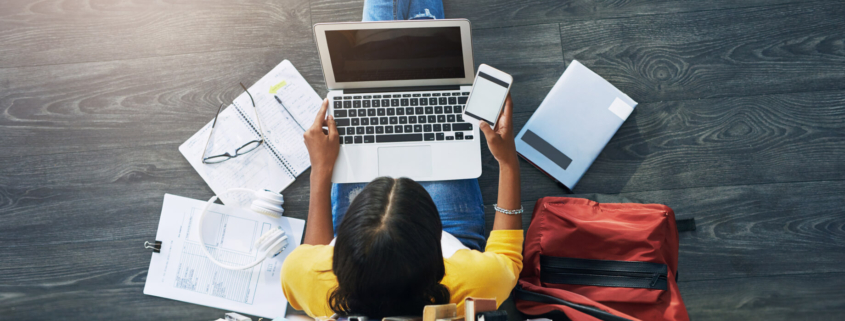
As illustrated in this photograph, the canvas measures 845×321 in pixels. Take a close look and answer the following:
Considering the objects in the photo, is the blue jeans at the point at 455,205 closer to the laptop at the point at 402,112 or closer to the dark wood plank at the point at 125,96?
the laptop at the point at 402,112

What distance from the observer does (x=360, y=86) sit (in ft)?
4.01

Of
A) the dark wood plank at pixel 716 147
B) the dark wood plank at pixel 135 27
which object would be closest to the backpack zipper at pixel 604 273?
the dark wood plank at pixel 716 147

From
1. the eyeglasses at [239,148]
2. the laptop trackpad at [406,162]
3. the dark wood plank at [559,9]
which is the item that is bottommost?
the laptop trackpad at [406,162]

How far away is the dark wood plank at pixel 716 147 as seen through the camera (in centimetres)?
141

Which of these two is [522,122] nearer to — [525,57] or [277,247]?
[525,57]

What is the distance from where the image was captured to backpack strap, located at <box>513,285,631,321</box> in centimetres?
105

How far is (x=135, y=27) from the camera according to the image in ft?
4.82

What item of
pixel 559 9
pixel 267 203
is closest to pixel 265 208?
pixel 267 203

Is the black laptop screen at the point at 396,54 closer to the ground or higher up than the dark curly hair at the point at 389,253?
higher up

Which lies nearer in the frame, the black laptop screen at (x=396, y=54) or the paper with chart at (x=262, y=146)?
the black laptop screen at (x=396, y=54)

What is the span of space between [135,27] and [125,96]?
0.23m

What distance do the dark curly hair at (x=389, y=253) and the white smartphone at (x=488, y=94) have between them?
40cm

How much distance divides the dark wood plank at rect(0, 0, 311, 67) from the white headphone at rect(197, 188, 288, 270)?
51 centimetres

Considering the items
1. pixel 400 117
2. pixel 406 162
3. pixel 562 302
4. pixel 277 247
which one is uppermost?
pixel 400 117
